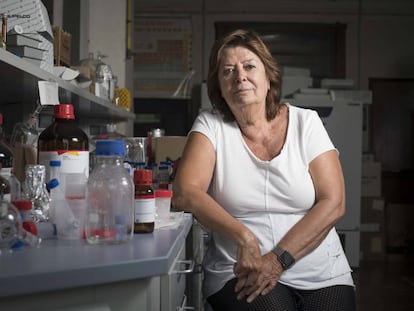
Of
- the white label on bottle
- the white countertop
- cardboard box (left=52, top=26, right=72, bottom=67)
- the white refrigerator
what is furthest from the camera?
the white refrigerator

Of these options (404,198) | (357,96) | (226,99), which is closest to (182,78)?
(357,96)

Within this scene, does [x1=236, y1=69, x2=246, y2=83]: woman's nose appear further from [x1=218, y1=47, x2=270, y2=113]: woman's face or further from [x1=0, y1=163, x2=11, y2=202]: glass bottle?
[x1=0, y1=163, x2=11, y2=202]: glass bottle

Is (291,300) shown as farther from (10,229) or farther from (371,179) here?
(371,179)

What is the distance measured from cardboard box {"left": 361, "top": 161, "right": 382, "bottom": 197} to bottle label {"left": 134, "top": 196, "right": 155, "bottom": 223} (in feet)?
13.2

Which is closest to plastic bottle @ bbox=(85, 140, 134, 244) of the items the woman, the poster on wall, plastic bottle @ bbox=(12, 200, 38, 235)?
plastic bottle @ bbox=(12, 200, 38, 235)

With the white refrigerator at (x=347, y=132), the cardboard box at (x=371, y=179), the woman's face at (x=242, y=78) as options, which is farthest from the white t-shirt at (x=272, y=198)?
the cardboard box at (x=371, y=179)

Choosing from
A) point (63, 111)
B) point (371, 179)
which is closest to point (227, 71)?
point (63, 111)

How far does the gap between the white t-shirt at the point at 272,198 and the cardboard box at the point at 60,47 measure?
0.77 meters

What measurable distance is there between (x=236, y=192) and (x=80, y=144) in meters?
0.50

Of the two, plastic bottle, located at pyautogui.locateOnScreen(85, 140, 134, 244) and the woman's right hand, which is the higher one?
plastic bottle, located at pyautogui.locateOnScreen(85, 140, 134, 244)

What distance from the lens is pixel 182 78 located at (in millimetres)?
5207

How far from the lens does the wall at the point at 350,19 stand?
204 inches

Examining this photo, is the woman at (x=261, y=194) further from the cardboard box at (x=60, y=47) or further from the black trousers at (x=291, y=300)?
the cardboard box at (x=60, y=47)

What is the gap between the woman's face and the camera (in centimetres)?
164
